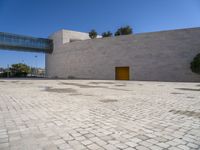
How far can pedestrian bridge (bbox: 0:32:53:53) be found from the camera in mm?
39875

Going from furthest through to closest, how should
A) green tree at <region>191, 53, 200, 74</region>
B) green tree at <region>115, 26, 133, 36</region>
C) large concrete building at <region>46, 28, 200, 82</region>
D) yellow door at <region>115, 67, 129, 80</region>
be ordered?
green tree at <region>115, 26, 133, 36</region> < yellow door at <region>115, 67, 129, 80</region> < large concrete building at <region>46, 28, 200, 82</region> < green tree at <region>191, 53, 200, 74</region>

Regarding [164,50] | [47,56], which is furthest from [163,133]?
[47,56]

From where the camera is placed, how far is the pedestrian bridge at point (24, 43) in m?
39.9

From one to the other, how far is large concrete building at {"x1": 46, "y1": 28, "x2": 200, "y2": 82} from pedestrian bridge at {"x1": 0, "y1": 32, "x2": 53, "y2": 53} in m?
8.22

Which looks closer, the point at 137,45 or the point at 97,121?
the point at 97,121

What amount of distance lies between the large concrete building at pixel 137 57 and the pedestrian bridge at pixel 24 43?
822 centimetres

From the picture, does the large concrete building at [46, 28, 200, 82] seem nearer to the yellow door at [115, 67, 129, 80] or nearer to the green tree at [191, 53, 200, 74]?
the yellow door at [115, 67, 129, 80]

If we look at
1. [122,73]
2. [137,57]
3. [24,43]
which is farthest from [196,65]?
[24,43]

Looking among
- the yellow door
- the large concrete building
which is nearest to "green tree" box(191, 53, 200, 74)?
the large concrete building

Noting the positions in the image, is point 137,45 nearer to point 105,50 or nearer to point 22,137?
point 105,50

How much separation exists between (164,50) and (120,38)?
28.4ft

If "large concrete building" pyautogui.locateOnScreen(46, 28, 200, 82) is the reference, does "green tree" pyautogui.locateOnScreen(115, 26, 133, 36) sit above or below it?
above

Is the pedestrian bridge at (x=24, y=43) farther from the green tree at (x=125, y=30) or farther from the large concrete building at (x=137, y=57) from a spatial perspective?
the green tree at (x=125, y=30)

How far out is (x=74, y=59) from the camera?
125 ft
